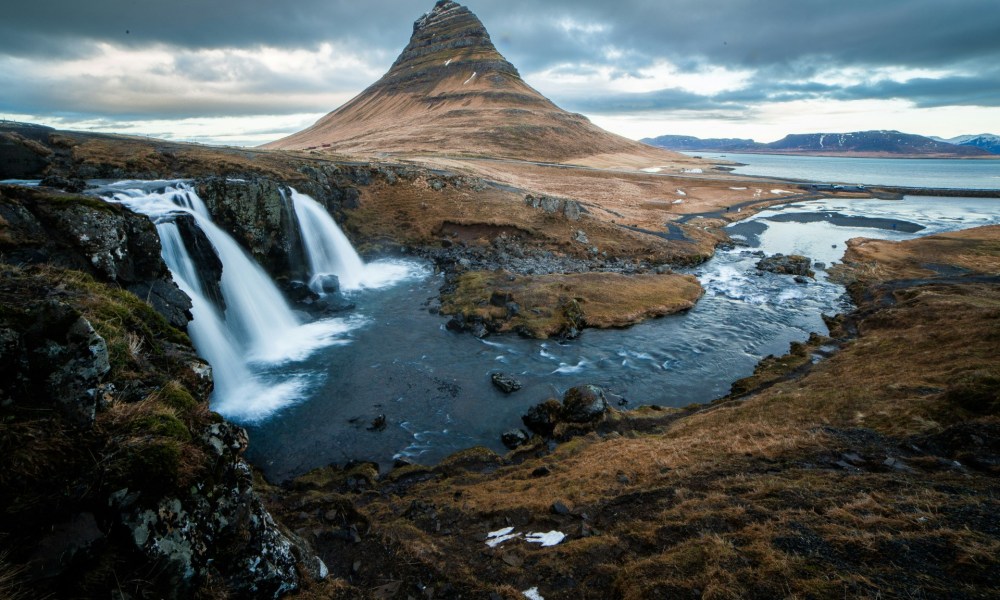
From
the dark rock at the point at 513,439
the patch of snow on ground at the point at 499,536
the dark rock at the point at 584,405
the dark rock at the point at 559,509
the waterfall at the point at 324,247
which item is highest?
the waterfall at the point at 324,247

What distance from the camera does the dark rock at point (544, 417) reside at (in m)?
19.7

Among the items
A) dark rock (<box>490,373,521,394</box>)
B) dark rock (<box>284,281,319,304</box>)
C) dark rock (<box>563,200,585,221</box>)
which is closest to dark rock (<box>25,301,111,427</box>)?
dark rock (<box>490,373,521,394</box>)

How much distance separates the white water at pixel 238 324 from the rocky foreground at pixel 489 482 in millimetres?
4011

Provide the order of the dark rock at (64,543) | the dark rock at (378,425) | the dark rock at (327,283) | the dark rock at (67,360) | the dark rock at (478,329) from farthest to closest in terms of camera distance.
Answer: the dark rock at (327,283)
the dark rock at (478,329)
the dark rock at (378,425)
the dark rock at (67,360)
the dark rock at (64,543)

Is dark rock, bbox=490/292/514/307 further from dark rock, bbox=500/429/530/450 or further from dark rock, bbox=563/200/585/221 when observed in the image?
dark rock, bbox=563/200/585/221

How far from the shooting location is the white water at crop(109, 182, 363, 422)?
22.1 meters

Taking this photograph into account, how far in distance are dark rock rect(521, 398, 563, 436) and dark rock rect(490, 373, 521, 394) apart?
8.27ft

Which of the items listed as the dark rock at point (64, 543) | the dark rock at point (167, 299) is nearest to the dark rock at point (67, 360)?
the dark rock at point (64, 543)

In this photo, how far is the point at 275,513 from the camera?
484 inches

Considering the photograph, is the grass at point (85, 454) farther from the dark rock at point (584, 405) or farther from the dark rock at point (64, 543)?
the dark rock at point (584, 405)

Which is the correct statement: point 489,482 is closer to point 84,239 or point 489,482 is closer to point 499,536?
point 499,536

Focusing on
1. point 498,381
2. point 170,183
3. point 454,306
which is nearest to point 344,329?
point 454,306

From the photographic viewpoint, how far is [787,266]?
4631cm

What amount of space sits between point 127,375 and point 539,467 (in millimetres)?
12063
